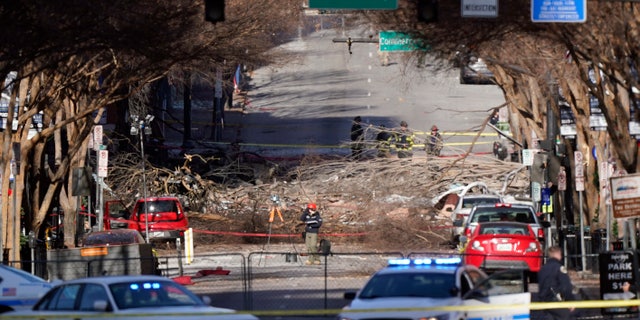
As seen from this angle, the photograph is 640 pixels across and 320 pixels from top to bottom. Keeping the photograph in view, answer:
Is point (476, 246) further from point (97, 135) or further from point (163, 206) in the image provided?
point (97, 135)

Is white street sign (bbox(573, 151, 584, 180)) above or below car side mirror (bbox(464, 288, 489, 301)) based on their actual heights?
above

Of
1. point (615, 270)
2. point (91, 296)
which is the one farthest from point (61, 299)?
point (615, 270)

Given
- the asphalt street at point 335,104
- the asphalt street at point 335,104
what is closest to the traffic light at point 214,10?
the asphalt street at point 335,104

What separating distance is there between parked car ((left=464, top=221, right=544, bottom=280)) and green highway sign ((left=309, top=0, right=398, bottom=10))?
18.6ft

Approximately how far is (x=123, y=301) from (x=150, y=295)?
0.40 m

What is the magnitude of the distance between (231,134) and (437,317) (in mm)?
53787

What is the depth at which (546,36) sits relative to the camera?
28.4 meters

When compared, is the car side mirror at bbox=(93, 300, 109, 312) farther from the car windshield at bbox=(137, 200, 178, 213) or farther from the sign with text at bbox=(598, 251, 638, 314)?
the car windshield at bbox=(137, 200, 178, 213)

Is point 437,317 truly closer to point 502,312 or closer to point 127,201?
point 502,312

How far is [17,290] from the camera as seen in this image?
20.0 m

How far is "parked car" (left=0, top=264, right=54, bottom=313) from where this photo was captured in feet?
65.2

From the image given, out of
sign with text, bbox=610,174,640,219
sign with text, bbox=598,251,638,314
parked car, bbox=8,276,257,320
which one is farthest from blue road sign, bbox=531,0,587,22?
parked car, bbox=8,276,257,320

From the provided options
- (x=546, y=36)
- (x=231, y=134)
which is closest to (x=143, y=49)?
(x=546, y=36)

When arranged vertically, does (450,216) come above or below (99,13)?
below
